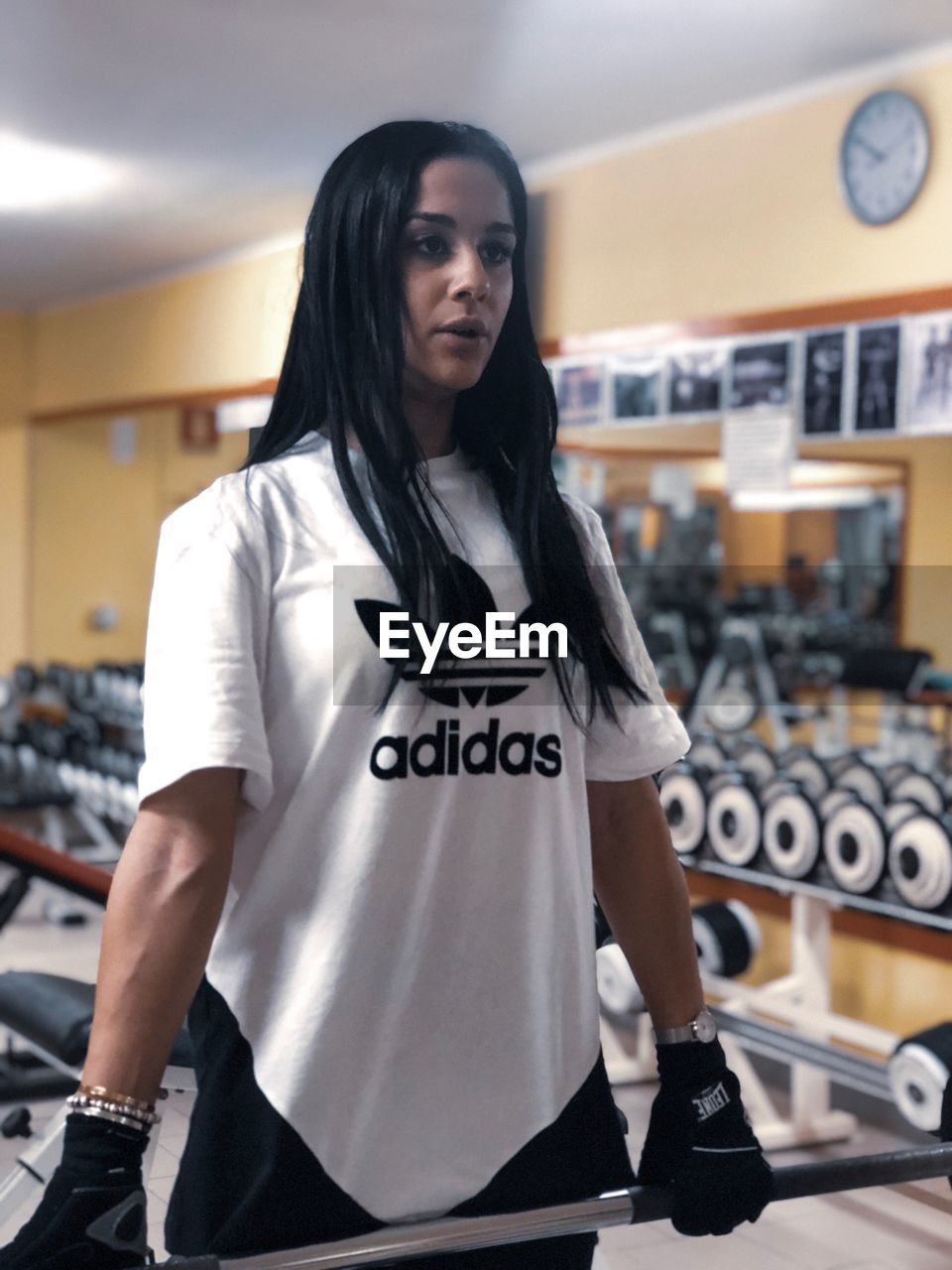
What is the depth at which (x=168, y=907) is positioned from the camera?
1006 mm

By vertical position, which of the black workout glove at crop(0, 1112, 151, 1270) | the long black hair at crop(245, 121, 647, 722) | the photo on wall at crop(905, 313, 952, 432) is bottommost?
the black workout glove at crop(0, 1112, 151, 1270)

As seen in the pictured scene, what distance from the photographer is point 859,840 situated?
3.62m

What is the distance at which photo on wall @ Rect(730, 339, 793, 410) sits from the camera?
4453 mm

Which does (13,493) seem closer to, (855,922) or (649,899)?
(855,922)

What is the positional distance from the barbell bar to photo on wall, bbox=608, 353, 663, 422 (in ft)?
12.8

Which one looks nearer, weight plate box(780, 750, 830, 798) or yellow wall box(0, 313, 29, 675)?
weight plate box(780, 750, 830, 798)

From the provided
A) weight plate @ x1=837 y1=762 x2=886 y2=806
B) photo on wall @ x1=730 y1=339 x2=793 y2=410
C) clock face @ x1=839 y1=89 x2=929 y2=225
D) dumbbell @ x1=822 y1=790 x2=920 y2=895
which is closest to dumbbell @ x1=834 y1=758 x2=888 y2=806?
weight plate @ x1=837 y1=762 x2=886 y2=806

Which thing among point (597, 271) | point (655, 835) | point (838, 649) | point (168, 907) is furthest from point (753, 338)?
point (838, 649)

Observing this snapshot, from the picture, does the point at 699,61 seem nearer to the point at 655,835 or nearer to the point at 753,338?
the point at 753,338

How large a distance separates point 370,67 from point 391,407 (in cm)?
353

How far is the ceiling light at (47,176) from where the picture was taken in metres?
5.40

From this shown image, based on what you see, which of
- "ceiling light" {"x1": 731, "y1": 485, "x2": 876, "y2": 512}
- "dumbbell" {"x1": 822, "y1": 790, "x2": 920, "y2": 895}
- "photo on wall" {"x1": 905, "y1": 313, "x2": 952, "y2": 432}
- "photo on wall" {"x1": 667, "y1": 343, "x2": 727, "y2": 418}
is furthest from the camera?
"ceiling light" {"x1": 731, "y1": 485, "x2": 876, "y2": 512}

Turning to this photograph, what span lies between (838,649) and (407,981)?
7773 mm

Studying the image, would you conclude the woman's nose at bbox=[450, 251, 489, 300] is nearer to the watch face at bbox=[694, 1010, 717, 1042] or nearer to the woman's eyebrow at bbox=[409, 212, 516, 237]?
the woman's eyebrow at bbox=[409, 212, 516, 237]
